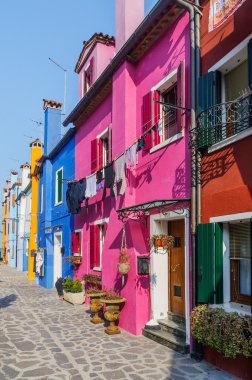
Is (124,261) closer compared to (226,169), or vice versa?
(226,169)

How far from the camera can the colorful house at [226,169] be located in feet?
19.8

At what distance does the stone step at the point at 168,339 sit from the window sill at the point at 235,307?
1277 mm

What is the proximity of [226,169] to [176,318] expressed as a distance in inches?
150

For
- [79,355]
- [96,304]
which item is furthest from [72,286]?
[79,355]

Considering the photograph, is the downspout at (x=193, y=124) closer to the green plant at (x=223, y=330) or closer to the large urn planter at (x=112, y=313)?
the green plant at (x=223, y=330)

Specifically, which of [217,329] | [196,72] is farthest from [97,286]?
[196,72]

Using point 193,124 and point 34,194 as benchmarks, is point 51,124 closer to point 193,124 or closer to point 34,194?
point 34,194

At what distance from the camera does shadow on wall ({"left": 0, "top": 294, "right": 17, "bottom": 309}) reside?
44.6 feet

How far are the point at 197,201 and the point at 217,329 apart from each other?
7.67 ft

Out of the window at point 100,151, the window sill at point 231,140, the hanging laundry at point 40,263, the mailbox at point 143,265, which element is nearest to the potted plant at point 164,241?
the mailbox at point 143,265

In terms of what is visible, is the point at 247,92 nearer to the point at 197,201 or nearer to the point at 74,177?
the point at 197,201

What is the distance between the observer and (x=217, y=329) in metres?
5.88

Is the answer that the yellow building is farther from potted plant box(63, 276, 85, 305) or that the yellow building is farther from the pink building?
the pink building

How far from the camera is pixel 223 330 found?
5754 millimetres
